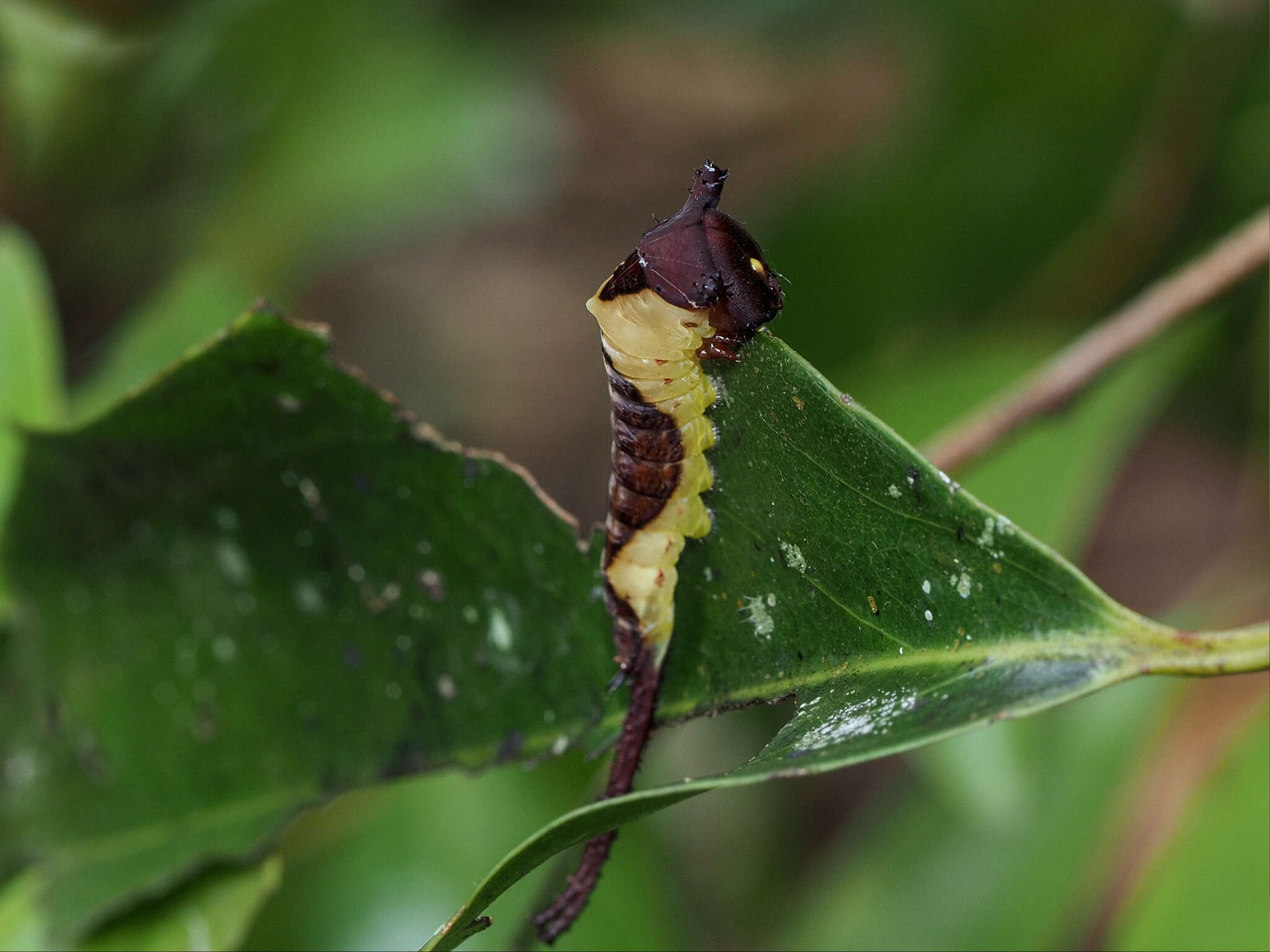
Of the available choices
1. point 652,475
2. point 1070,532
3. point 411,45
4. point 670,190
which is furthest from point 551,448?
point 652,475

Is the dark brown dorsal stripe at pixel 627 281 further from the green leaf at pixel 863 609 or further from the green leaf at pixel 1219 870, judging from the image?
the green leaf at pixel 1219 870

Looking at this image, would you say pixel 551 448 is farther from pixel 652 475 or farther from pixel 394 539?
pixel 652 475

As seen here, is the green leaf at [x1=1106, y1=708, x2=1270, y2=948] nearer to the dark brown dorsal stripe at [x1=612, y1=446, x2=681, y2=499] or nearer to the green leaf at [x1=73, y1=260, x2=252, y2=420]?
the dark brown dorsal stripe at [x1=612, y1=446, x2=681, y2=499]

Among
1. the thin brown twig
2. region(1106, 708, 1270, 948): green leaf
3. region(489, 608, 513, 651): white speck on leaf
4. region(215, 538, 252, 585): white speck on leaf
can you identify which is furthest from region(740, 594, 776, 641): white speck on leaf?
region(1106, 708, 1270, 948): green leaf

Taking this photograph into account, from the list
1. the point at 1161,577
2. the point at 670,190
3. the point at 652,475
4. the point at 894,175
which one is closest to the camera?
the point at 652,475

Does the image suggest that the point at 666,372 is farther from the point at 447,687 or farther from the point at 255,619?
the point at 255,619
